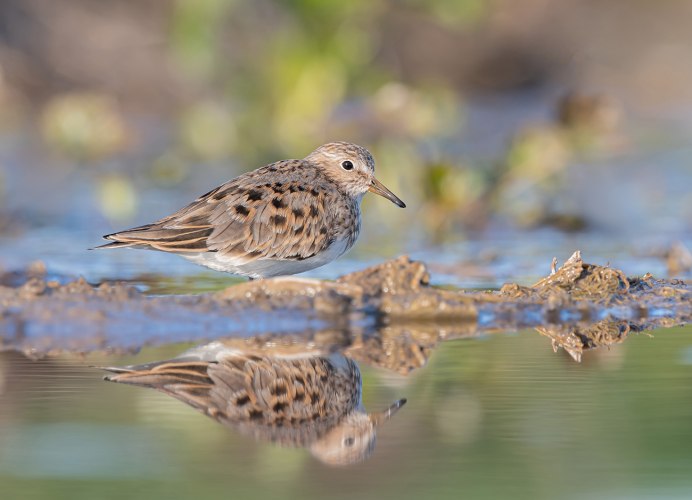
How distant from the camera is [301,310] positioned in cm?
712

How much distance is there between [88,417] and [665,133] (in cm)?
1260

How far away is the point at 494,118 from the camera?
16.8 meters

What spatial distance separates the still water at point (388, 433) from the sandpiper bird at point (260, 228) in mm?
1468

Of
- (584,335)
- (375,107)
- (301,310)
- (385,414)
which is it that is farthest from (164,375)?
(375,107)

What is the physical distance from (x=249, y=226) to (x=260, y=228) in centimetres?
6

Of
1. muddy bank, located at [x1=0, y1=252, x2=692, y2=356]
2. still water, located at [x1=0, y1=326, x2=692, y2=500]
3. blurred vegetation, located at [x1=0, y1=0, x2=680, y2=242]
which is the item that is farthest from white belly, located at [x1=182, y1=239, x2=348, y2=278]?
blurred vegetation, located at [x1=0, y1=0, x2=680, y2=242]

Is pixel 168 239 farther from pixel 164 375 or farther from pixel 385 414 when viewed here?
pixel 385 414

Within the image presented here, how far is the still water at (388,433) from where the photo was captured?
14.2 feet

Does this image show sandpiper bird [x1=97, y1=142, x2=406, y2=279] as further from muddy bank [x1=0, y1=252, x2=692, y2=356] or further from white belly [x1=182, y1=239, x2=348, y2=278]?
muddy bank [x1=0, y1=252, x2=692, y2=356]

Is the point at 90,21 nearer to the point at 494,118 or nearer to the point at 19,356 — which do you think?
the point at 494,118

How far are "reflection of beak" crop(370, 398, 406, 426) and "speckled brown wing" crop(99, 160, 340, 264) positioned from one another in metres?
2.59

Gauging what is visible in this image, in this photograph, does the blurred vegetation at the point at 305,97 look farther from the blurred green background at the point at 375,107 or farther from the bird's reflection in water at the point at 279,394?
the bird's reflection in water at the point at 279,394

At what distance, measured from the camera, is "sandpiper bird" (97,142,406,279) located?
7809 mm

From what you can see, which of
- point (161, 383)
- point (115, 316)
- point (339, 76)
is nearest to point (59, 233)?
point (339, 76)
